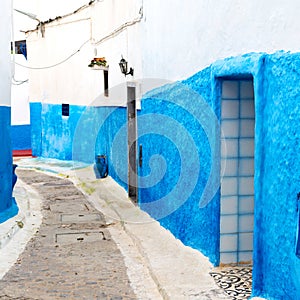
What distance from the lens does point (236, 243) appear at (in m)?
5.98

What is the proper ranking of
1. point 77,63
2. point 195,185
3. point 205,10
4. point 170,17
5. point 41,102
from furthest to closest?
point 41,102, point 77,63, point 170,17, point 195,185, point 205,10

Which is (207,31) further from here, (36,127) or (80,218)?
(36,127)

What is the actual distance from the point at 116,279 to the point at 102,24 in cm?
869

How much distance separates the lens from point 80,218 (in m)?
9.31

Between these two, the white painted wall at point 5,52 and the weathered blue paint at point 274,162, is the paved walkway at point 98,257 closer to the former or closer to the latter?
the weathered blue paint at point 274,162

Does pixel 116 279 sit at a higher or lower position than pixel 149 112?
lower

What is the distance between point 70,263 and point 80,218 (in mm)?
2663

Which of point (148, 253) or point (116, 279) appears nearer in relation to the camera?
point (116, 279)

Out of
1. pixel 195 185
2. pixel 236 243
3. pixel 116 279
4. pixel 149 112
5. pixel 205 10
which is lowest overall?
pixel 116 279

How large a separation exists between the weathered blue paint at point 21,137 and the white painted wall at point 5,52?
11637 mm

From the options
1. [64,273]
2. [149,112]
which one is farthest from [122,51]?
[64,273]

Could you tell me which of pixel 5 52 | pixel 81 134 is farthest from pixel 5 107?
pixel 81 134

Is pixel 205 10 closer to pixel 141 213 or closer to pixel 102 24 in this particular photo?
pixel 141 213

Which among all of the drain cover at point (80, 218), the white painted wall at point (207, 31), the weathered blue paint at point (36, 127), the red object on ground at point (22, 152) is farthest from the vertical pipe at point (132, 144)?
the red object on ground at point (22, 152)
